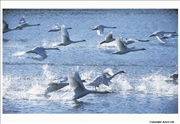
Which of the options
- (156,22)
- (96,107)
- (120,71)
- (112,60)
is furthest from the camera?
(156,22)

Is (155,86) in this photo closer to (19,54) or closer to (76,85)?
(76,85)

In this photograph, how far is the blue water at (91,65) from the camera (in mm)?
16188

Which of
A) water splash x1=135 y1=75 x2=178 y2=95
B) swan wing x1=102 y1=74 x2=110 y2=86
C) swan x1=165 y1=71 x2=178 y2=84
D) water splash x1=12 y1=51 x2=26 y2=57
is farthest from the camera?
water splash x1=12 y1=51 x2=26 y2=57

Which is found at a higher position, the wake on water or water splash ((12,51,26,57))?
water splash ((12,51,26,57))

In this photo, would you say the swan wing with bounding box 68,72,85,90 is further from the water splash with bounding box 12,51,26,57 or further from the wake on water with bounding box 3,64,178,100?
the water splash with bounding box 12,51,26,57

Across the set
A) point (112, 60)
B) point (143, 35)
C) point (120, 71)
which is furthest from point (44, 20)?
point (120, 71)

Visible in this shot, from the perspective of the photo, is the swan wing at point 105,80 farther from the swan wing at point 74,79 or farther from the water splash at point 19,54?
the water splash at point 19,54

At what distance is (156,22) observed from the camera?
1048 inches

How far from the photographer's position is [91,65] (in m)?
19.9

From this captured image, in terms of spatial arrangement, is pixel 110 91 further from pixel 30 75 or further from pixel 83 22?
pixel 83 22

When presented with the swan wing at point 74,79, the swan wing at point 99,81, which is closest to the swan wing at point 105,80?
the swan wing at point 99,81

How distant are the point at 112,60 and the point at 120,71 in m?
2.43

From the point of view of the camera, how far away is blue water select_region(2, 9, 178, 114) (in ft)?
53.1

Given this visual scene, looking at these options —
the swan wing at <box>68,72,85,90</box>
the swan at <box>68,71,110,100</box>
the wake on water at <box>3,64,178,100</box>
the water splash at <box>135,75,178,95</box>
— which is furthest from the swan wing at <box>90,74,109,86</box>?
the swan wing at <box>68,72,85,90</box>
